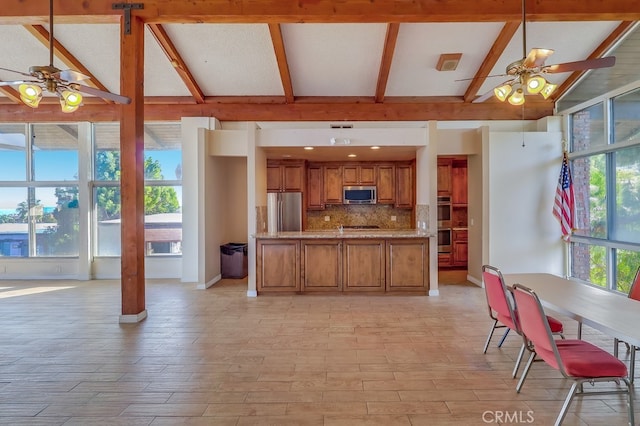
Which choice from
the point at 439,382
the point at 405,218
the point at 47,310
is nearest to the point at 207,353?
the point at 439,382

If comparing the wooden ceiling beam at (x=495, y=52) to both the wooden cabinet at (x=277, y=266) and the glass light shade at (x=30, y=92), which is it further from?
the glass light shade at (x=30, y=92)

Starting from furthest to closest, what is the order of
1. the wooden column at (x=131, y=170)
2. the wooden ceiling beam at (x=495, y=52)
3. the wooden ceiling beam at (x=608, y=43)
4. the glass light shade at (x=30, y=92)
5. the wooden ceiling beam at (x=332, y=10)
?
the wooden ceiling beam at (x=608, y=43) < the wooden ceiling beam at (x=495, y=52) < the wooden column at (x=131, y=170) < the wooden ceiling beam at (x=332, y=10) < the glass light shade at (x=30, y=92)

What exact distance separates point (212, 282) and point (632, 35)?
7.76 m

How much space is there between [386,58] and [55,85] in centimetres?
435

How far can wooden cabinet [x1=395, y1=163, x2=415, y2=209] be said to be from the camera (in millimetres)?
7625

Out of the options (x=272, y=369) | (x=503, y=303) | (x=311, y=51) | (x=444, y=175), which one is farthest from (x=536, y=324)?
(x=444, y=175)

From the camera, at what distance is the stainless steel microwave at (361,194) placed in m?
7.64

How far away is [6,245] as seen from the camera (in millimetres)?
7102

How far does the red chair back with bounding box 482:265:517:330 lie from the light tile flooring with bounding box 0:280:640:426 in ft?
1.46

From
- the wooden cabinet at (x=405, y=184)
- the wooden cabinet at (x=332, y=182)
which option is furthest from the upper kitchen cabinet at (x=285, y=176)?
the wooden cabinet at (x=405, y=184)

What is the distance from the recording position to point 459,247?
7859mm

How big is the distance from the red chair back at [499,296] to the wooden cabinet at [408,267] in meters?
2.32

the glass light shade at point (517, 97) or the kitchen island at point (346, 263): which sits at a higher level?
the glass light shade at point (517, 97)

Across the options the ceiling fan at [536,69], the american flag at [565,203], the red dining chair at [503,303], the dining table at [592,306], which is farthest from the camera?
the american flag at [565,203]
